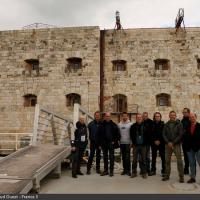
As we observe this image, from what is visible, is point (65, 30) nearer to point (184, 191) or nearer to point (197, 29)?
point (197, 29)

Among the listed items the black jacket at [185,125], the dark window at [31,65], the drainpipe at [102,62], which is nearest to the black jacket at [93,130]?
the black jacket at [185,125]

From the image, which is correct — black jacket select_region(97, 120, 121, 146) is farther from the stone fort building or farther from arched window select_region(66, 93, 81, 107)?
arched window select_region(66, 93, 81, 107)

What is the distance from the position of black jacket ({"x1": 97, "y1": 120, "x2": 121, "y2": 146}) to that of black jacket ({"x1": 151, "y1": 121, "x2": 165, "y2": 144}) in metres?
0.77

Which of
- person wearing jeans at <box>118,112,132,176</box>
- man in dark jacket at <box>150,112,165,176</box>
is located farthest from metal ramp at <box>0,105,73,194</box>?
man in dark jacket at <box>150,112,165,176</box>

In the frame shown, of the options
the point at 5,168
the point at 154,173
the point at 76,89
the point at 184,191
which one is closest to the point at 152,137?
the point at 154,173

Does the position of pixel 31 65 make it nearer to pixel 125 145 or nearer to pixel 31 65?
pixel 31 65

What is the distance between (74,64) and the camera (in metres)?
16.8

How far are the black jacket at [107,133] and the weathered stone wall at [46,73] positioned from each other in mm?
8456

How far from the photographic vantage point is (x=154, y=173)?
7555 mm

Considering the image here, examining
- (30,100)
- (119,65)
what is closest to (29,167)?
(30,100)

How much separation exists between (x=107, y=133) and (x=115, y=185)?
1.35 metres

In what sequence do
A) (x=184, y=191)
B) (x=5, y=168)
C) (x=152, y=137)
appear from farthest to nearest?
(x=152, y=137) < (x=5, y=168) < (x=184, y=191)

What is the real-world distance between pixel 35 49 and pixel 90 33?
2.89m

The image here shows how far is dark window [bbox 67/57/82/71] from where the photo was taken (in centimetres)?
1666
